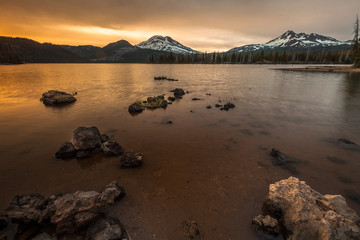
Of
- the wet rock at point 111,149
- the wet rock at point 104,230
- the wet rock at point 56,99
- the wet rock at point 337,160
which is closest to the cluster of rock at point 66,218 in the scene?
the wet rock at point 104,230

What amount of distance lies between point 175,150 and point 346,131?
17.3 meters

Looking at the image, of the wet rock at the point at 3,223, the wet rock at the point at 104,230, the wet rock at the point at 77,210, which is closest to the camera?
the wet rock at the point at 104,230

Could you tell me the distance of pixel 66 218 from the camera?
20.1ft

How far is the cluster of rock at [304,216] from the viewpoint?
522 centimetres

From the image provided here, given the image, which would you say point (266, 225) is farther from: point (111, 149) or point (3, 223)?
point (3, 223)

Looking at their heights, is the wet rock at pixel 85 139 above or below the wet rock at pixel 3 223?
above

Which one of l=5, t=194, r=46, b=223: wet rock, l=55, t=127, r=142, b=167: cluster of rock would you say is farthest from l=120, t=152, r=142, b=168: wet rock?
l=5, t=194, r=46, b=223: wet rock

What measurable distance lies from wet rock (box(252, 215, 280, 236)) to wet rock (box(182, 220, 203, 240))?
2.35m

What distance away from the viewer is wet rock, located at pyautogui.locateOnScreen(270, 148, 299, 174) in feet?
32.9

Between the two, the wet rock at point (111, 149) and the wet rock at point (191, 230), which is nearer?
the wet rock at point (191, 230)

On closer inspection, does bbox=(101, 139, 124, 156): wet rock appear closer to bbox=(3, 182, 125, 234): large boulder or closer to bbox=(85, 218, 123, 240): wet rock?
bbox=(3, 182, 125, 234): large boulder

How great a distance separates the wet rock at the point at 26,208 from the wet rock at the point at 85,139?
4.49 metres

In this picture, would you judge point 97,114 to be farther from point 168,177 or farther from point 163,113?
point 168,177

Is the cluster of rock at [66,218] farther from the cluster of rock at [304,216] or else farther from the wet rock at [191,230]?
the cluster of rock at [304,216]
